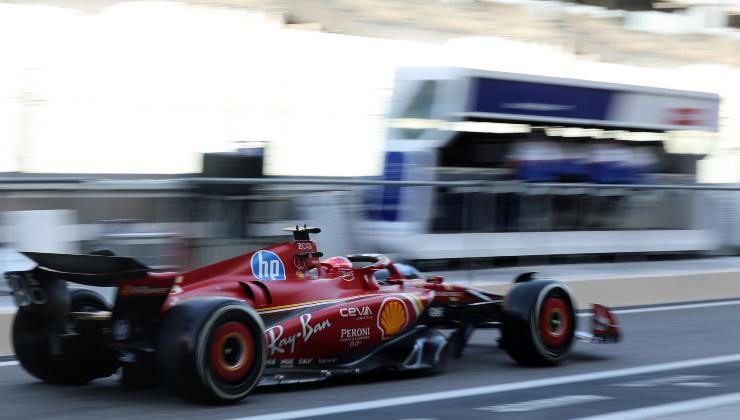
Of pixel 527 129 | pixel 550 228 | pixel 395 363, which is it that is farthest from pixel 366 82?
pixel 395 363

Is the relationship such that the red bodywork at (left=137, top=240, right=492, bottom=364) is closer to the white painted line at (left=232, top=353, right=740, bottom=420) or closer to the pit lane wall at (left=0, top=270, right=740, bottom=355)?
the white painted line at (left=232, top=353, right=740, bottom=420)

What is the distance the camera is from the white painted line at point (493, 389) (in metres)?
6.30

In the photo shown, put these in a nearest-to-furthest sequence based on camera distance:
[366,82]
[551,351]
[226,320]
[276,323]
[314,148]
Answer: [226,320] → [276,323] → [551,351] → [314,148] → [366,82]

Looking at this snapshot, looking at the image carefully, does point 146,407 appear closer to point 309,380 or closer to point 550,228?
point 309,380

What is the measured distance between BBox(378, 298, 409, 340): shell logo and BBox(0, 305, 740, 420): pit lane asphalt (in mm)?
361

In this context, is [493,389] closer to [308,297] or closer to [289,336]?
[308,297]

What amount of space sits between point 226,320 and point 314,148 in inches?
547

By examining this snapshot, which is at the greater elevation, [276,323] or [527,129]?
[527,129]

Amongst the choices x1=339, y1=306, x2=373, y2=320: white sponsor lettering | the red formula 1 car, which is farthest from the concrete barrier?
x1=339, y1=306, x2=373, y2=320: white sponsor lettering

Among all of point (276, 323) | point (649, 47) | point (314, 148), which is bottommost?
point (276, 323)

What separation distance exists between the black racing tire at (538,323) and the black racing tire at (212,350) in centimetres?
242

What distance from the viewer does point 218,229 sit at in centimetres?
931

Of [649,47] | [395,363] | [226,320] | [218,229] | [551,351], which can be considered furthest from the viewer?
[649,47]

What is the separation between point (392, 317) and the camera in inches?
294
